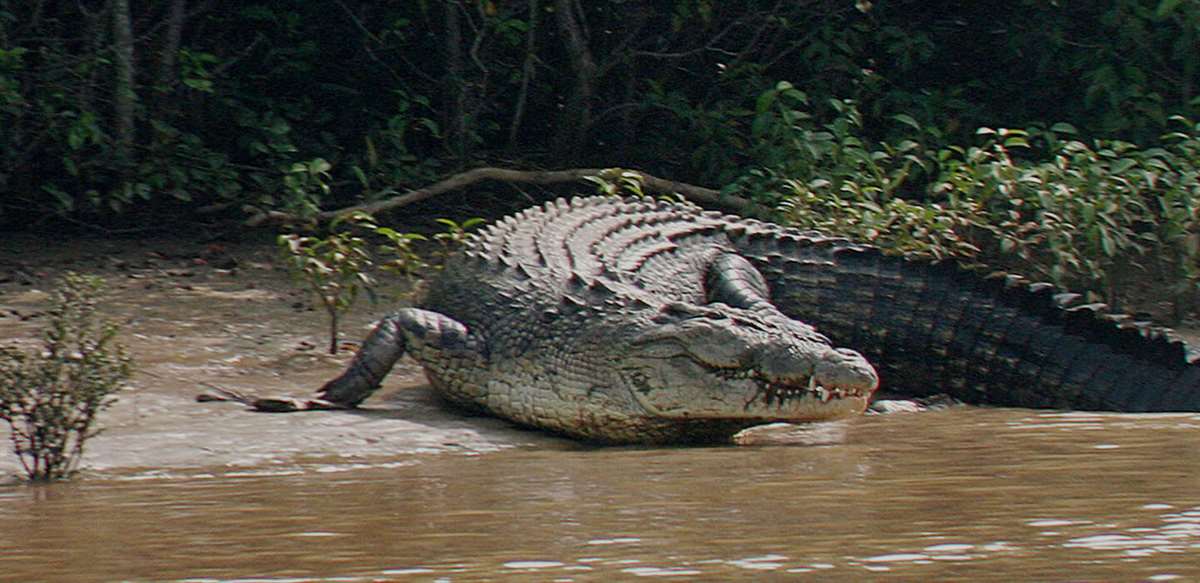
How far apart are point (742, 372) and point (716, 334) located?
146mm

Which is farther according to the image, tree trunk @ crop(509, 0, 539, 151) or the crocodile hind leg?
tree trunk @ crop(509, 0, 539, 151)

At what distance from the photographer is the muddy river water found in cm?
364

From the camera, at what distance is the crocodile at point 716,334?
5.68 meters

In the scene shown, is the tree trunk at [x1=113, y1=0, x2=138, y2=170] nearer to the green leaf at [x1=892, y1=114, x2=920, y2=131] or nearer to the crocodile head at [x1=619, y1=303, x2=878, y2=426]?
the green leaf at [x1=892, y1=114, x2=920, y2=131]

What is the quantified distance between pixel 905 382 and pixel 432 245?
2992 millimetres

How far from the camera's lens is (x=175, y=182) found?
9.07 meters

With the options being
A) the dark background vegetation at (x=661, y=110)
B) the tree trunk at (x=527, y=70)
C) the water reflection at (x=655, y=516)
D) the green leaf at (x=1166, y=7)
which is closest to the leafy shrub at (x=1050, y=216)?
the dark background vegetation at (x=661, y=110)

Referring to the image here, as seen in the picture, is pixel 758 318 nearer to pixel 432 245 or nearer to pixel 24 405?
pixel 24 405

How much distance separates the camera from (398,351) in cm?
641

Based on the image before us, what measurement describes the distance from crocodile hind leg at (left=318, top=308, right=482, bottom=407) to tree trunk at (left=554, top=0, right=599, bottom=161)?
3.82 metres

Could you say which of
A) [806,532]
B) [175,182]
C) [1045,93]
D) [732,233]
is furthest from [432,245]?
[806,532]

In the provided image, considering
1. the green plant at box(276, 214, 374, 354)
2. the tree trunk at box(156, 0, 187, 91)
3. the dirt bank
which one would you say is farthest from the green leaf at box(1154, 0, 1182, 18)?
the tree trunk at box(156, 0, 187, 91)

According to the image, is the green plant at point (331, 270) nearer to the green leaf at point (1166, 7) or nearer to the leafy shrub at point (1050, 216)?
the leafy shrub at point (1050, 216)

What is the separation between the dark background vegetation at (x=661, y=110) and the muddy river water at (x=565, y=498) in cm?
183
